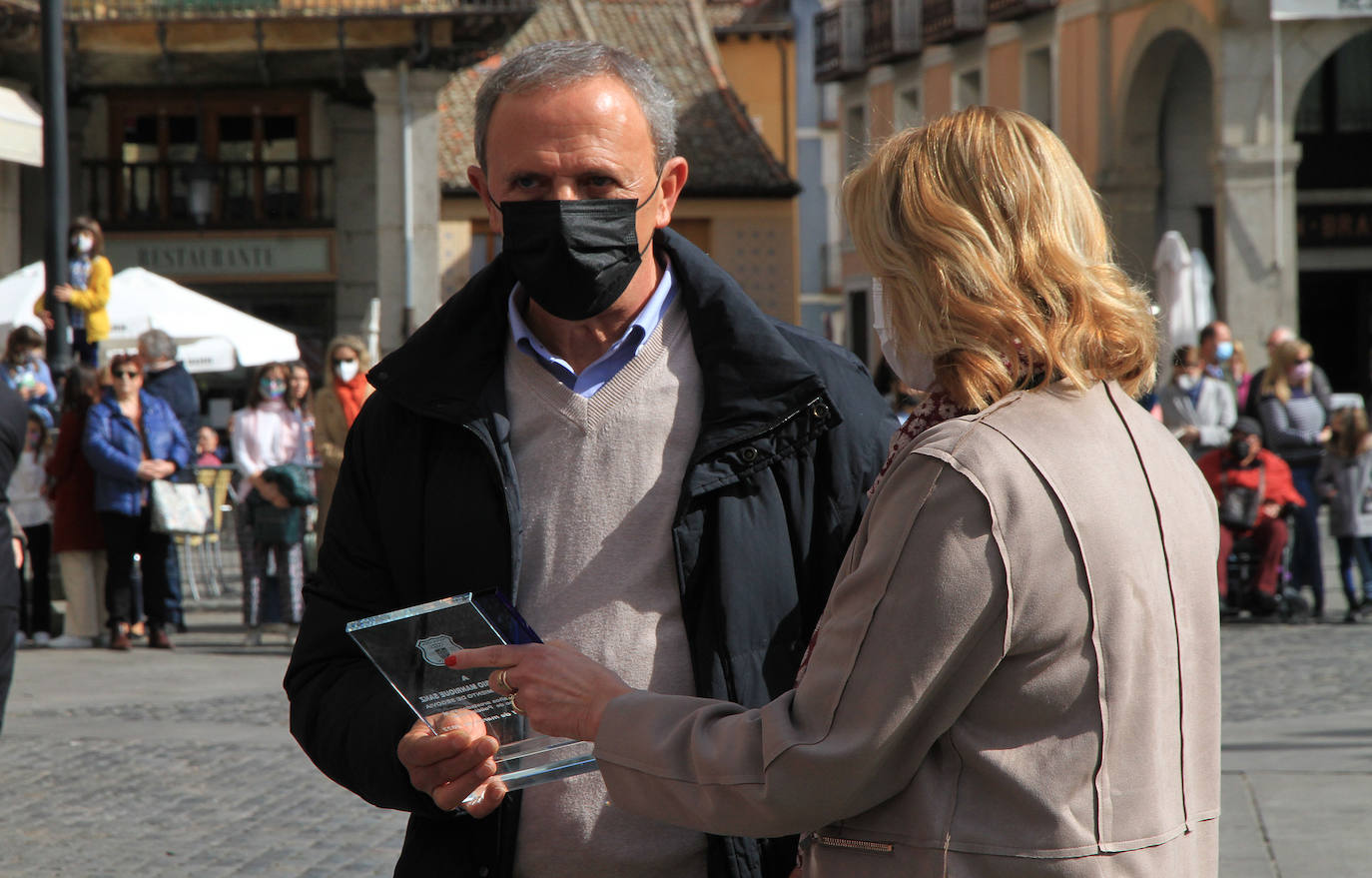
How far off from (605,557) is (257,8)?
72.3 ft

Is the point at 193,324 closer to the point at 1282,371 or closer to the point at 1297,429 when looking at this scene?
the point at 1282,371

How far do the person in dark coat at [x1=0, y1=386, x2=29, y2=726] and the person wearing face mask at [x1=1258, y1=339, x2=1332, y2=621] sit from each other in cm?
983

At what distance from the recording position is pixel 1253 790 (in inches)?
287

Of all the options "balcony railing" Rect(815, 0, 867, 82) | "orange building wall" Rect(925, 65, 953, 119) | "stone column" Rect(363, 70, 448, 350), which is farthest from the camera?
"balcony railing" Rect(815, 0, 867, 82)

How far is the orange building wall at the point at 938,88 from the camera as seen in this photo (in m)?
35.6

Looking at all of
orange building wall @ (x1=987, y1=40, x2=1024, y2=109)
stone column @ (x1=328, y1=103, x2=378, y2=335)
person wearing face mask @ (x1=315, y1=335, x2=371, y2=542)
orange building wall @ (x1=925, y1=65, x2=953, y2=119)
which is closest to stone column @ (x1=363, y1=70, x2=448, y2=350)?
stone column @ (x1=328, y1=103, x2=378, y2=335)

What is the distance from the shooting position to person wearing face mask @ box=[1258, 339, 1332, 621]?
1335cm

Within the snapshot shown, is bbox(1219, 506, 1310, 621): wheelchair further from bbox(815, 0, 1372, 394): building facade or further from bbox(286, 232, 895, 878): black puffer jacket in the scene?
bbox(815, 0, 1372, 394): building facade

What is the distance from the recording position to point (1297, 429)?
13.5m

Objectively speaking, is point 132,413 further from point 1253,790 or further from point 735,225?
point 735,225

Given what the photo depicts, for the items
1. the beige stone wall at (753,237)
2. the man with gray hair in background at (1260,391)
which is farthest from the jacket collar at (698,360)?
the beige stone wall at (753,237)

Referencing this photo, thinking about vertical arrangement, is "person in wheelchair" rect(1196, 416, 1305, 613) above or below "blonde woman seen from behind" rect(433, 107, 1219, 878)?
below

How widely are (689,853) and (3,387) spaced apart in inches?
156

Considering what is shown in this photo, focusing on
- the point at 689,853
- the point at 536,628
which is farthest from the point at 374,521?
the point at 689,853
